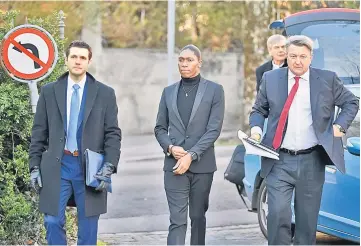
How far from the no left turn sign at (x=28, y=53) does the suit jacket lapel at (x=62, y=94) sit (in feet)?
3.65

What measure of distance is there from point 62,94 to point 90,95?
0.73ft

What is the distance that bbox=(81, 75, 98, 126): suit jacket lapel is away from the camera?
6.28 m

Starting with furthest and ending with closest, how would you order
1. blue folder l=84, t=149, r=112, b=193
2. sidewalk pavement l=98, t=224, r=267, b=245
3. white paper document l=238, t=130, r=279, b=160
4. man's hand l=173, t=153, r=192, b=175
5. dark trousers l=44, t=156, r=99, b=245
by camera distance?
sidewalk pavement l=98, t=224, r=267, b=245 → man's hand l=173, t=153, r=192, b=175 → white paper document l=238, t=130, r=279, b=160 → dark trousers l=44, t=156, r=99, b=245 → blue folder l=84, t=149, r=112, b=193

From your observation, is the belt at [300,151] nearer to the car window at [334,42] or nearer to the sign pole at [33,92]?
the sign pole at [33,92]

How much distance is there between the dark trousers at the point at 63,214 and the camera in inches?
247

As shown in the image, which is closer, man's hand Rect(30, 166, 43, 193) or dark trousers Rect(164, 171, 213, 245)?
man's hand Rect(30, 166, 43, 193)

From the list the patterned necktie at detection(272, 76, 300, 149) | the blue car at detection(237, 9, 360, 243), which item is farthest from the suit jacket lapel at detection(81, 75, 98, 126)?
the blue car at detection(237, 9, 360, 243)

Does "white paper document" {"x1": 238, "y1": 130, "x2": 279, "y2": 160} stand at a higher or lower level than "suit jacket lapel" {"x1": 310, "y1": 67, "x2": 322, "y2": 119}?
lower

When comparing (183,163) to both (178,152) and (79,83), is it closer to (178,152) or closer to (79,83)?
(178,152)

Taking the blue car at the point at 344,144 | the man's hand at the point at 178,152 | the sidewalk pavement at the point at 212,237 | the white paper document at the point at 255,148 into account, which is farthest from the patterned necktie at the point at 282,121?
the sidewalk pavement at the point at 212,237

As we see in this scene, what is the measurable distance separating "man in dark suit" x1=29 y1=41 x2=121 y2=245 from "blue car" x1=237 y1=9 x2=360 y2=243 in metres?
2.40

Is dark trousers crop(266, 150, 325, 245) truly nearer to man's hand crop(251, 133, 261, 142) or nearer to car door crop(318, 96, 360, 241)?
man's hand crop(251, 133, 261, 142)

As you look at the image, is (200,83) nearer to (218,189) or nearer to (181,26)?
(218,189)

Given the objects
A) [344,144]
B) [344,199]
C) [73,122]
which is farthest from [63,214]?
[344,144]
